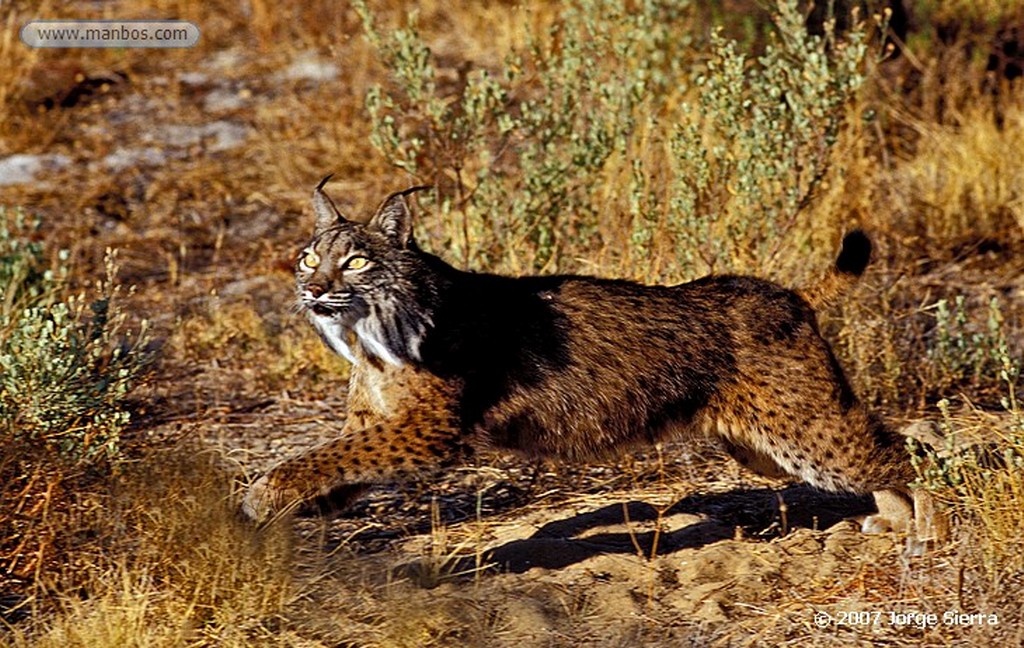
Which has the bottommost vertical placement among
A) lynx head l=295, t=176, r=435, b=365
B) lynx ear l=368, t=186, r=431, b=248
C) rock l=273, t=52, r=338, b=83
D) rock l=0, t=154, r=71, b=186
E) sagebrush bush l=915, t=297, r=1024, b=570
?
sagebrush bush l=915, t=297, r=1024, b=570

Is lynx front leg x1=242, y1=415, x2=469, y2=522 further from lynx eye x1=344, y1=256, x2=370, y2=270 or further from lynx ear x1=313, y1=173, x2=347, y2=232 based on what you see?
lynx ear x1=313, y1=173, x2=347, y2=232

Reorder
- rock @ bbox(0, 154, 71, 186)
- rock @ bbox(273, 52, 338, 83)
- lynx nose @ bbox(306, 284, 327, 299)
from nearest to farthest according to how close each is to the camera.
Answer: lynx nose @ bbox(306, 284, 327, 299)
rock @ bbox(0, 154, 71, 186)
rock @ bbox(273, 52, 338, 83)

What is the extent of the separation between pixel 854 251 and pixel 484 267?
2237mm

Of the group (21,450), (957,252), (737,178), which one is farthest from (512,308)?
(957,252)

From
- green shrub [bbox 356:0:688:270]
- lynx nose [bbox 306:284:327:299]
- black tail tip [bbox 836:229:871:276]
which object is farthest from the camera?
green shrub [bbox 356:0:688:270]

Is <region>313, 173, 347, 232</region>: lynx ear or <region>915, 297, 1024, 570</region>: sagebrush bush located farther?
<region>313, 173, 347, 232</region>: lynx ear

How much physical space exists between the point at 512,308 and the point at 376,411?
1.93 feet

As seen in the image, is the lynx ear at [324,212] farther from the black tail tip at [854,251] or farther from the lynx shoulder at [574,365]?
the black tail tip at [854,251]

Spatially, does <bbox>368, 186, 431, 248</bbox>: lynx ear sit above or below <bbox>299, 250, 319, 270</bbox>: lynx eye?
above

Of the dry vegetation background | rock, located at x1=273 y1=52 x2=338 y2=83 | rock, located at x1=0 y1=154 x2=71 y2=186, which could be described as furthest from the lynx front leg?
rock, located at x1=273 y1=52 x2=338 y2=83

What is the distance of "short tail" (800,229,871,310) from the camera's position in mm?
5270

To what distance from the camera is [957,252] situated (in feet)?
26.9

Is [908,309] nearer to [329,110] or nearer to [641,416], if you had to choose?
[641,416]

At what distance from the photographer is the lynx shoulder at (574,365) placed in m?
4.83
